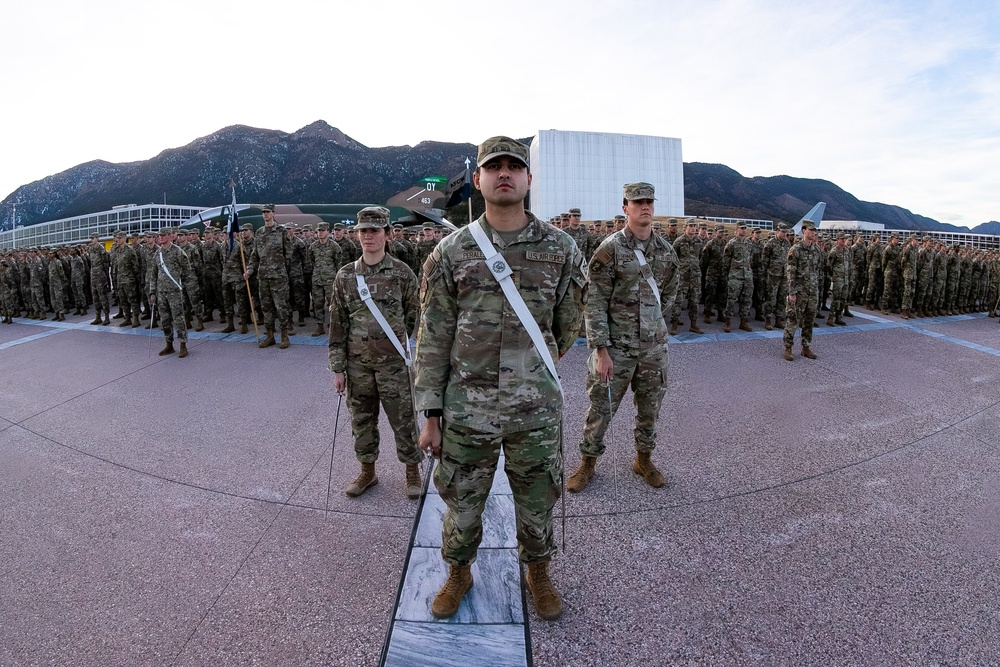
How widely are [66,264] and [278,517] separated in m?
15.8

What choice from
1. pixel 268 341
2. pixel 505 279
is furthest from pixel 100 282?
pixel 505 279

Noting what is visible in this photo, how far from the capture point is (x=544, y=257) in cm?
219

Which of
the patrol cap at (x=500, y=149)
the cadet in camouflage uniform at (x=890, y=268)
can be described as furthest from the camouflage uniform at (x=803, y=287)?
the patrol cap at (x=500, y=149)

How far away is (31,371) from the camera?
25.5 feet

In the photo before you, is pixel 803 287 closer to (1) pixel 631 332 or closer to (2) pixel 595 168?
(1) pixel 631 332

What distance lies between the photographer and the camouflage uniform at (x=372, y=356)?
11.9 feet

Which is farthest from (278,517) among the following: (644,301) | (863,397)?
(863,397)

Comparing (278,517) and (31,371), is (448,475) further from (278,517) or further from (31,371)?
(31,371)

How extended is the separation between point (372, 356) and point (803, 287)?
23.6ft

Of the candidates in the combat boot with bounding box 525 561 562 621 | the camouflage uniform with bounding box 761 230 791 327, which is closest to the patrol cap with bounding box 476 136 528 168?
the combat boot with bounding box 525 561 562 621

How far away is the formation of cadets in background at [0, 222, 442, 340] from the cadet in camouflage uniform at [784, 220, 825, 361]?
23.6ft

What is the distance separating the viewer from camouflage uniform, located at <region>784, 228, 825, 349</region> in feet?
25.5

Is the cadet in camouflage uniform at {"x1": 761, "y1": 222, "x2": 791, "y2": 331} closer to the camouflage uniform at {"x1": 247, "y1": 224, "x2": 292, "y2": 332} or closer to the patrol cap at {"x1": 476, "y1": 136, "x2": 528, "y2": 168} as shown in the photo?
the camouflage uniform at {"x1": 247, "y1": 224, "x2": 292, "y2": 332}

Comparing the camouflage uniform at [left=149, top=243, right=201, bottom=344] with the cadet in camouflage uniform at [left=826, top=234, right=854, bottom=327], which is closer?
the camouflage uniform at [left=149, top=243, right=201, bottom=344]
